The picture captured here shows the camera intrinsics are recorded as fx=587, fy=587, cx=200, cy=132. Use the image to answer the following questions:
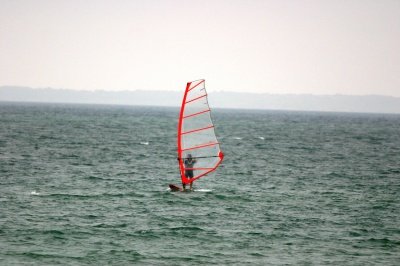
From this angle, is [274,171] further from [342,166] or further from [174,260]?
[174,260]

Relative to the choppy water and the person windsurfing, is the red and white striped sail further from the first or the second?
the choppy water

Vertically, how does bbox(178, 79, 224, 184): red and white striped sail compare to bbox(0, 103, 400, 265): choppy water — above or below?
above

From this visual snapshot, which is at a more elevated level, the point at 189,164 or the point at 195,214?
the point at 189,164

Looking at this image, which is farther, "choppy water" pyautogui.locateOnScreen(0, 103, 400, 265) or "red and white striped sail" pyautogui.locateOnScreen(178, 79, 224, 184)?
"red and white striped sail" pyautogui.locateOnScreen(178, 79, 224, 184)

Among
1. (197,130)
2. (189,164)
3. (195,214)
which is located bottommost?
(195,214)

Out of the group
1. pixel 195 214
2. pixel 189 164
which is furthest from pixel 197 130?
pixel 195 214

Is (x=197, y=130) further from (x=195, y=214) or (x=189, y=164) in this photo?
(x=195, y=214)

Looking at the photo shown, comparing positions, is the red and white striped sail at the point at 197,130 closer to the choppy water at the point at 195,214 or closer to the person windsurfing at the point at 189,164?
the person windsurfing at the point at 189,164

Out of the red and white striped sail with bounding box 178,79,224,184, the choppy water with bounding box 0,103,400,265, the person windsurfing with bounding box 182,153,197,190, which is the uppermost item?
the red and white striped sail with bounding box 178,79,224,184

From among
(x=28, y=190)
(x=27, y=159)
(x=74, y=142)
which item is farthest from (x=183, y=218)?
(x=74, y=142)

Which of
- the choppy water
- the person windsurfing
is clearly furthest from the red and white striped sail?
the choppy water

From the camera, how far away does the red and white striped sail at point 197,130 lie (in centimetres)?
3142

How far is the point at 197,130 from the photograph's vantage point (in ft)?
105

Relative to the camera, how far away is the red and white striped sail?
31422 mm
